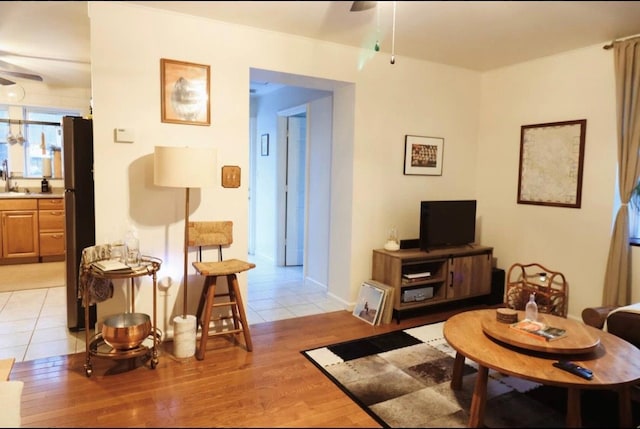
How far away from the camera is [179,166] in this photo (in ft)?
8.58

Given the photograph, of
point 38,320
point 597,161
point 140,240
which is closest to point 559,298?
point 597,161

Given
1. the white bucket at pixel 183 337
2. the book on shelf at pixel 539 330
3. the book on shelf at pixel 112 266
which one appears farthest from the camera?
A: the white bucket at pixel 183 337

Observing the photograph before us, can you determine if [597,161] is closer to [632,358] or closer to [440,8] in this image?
[632,358]

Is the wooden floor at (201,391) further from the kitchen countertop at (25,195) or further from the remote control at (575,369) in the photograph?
the kitchen countertop at (25,195)

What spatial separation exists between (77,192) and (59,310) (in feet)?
4.15

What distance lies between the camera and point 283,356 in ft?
9.49

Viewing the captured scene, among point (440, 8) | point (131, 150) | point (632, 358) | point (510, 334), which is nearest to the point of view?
point (440, 8)

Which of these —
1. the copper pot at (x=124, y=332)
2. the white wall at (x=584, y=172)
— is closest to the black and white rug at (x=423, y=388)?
the copper pot at (x=124, y=332)

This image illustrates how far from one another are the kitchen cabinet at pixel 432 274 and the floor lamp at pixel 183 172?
5.69 ft

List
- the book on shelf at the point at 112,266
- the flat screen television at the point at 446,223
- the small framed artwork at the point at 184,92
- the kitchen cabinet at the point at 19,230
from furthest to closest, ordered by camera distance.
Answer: the kitchen cabinet at the point at 19,230, the flat screen television at the point at 446,223, the small framed artwork at the point at 184,92, the book on shelf at the point at 112,266

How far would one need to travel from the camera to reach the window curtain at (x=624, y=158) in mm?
3146

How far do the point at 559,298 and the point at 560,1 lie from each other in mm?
2941

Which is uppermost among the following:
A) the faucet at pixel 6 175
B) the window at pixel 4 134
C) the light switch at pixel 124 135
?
the window at pixel 4 134

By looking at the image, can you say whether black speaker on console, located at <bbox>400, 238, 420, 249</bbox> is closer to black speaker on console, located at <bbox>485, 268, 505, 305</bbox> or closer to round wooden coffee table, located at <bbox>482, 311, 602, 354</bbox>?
black speaker on console, located at <bbox>485, 268, 505, 305</bbox>
